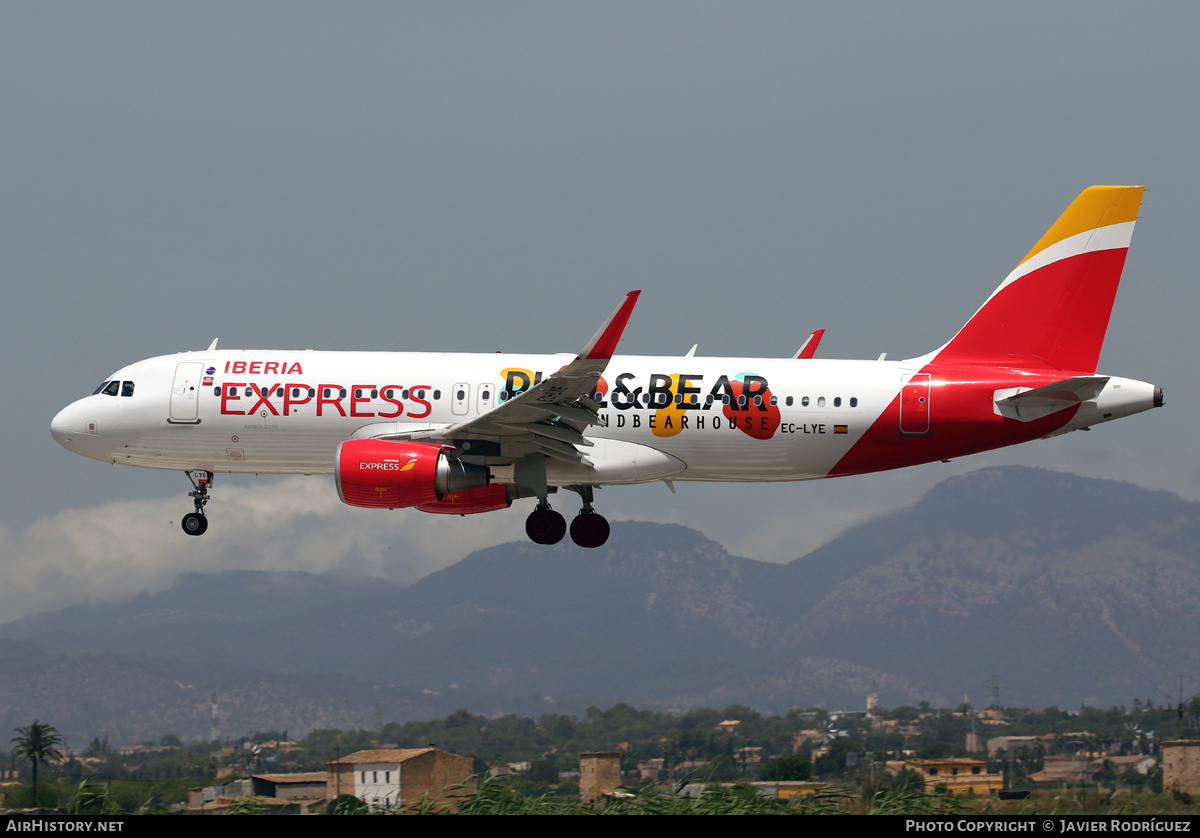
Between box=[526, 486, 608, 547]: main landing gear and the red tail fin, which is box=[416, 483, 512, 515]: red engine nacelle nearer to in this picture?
box=[526, 486, 608, 547]: main landing gear

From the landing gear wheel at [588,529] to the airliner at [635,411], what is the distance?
1225 millimetres

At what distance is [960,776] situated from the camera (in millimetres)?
35281

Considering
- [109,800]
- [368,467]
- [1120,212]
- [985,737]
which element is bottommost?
[985,737]

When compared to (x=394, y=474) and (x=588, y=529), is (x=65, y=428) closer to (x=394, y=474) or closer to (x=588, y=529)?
(x=394, y=474)

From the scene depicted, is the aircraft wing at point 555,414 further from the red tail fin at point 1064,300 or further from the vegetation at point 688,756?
the red tail fin at point 1064,300

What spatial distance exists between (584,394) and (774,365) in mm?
6186

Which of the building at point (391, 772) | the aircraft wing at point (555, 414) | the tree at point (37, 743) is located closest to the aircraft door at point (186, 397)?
the aircraft wing at point (555, 414)

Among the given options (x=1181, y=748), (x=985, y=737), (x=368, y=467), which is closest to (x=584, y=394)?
(x=368, y=467)

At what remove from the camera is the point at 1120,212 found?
36.3 m

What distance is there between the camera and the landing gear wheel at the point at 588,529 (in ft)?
121

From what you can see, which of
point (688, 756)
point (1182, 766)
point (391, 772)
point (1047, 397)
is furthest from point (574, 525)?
point (688, 756)

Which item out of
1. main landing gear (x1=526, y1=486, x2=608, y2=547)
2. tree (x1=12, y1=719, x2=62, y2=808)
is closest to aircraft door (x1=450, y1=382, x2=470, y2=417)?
main landing gear (x1=526, y1=486, x2=608, y2=547)

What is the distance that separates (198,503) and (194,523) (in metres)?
0.63
